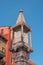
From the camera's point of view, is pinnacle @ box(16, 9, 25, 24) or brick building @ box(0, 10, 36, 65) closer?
brick building @ box(0, 10, 36, 65)

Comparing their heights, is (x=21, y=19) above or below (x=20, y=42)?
above

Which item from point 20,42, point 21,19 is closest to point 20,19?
point 21,19

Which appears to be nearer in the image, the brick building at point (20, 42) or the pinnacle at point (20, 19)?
the brick building at point (20, 42)

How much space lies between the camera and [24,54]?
78.2ft

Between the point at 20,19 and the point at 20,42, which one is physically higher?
the point at 20,19

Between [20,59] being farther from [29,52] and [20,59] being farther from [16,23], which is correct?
[16,23]

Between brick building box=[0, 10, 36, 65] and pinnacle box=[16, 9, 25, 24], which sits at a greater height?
pinnacle box=[16, 9, 25, 24]

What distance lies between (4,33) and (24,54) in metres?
26.7

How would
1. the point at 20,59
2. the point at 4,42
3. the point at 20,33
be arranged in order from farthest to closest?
the point at 4,42
the point at 20,33
the point at 20,59

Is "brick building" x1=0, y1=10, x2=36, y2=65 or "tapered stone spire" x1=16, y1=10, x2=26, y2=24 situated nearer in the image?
"brick building" x1=0, y1=10, x2=36, y2=65

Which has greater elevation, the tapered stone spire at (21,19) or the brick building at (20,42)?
the tapered stone spire at (21,19)

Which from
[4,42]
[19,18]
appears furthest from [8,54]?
[19,18]

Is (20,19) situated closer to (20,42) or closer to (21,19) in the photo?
(21,19)

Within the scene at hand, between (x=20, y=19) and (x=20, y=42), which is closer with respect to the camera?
(x=20, y=42)
